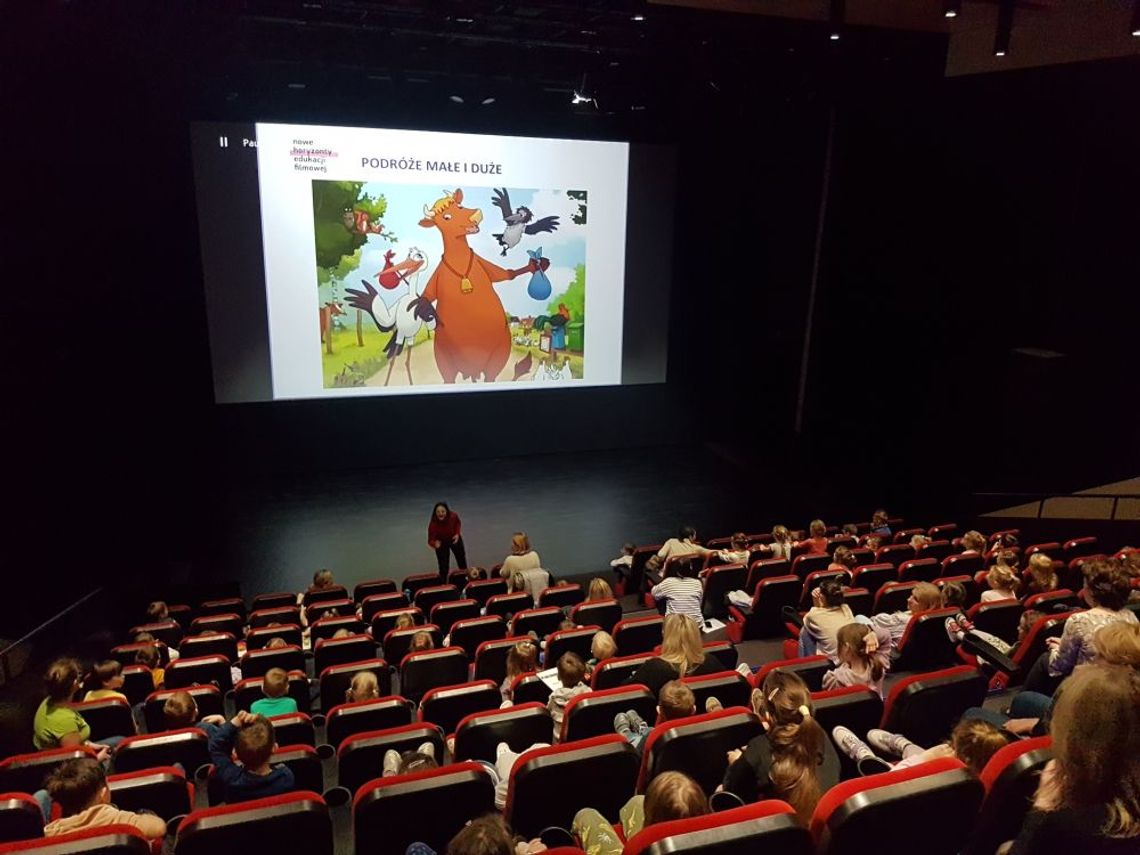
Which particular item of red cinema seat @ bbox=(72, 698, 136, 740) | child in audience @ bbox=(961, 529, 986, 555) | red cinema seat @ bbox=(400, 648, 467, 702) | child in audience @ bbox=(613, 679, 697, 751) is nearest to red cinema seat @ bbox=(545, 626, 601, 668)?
red cinema seat @ bbox=(400, 648, 467, 702)

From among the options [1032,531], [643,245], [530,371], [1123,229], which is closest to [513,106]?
[643,245]

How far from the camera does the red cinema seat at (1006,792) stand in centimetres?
246

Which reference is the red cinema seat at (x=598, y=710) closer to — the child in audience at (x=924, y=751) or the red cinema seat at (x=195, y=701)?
the child in audience at (x=924, y=751)

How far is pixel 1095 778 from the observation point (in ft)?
6.05

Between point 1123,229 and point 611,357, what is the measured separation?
7065 millimetres

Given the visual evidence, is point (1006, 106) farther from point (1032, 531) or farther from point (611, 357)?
point (611, 357)

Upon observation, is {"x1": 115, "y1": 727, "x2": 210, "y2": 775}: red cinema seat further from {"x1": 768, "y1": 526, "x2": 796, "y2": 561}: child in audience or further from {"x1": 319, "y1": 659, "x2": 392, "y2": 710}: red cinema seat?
{"x1": 768, "y1": 526, "x2": 796, "y2": 561}: child in audience

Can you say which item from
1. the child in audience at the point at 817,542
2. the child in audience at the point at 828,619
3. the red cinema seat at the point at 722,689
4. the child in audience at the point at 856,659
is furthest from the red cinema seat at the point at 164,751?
the child in audience at the point at 817,542

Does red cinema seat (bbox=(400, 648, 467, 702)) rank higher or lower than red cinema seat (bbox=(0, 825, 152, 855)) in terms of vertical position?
lower

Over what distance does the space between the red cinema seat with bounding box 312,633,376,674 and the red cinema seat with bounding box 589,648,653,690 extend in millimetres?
1876

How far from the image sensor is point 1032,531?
1034cm

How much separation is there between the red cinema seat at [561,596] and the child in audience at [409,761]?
3.23 meters

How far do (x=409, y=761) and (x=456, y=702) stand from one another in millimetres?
1207

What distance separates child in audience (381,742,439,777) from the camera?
3.04m
